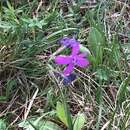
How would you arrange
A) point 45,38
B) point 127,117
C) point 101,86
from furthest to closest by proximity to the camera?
point 45,38
point 101,86
point 127,117

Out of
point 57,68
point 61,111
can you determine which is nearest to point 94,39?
point 57,68

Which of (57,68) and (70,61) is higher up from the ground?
(70,61)

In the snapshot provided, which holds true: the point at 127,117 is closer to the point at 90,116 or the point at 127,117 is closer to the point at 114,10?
the point at 90,116

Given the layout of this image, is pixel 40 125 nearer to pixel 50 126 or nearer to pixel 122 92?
pixel 50 126

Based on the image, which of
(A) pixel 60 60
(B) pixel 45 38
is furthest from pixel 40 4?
(A) pixel 60 60

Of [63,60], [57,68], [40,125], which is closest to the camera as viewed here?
[63,60]

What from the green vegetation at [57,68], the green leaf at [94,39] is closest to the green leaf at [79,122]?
the green vegetation at [57,68]

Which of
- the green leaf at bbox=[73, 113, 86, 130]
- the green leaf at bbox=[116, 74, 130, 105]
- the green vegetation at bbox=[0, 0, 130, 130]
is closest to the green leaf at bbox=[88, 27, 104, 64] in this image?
the green vegetation at bbox=[0, 0, 130, 130]

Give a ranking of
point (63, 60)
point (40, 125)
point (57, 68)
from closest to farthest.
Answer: point (63, 60) → point (40, 125) → point (57, 68)

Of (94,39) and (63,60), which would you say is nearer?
(63,60)
